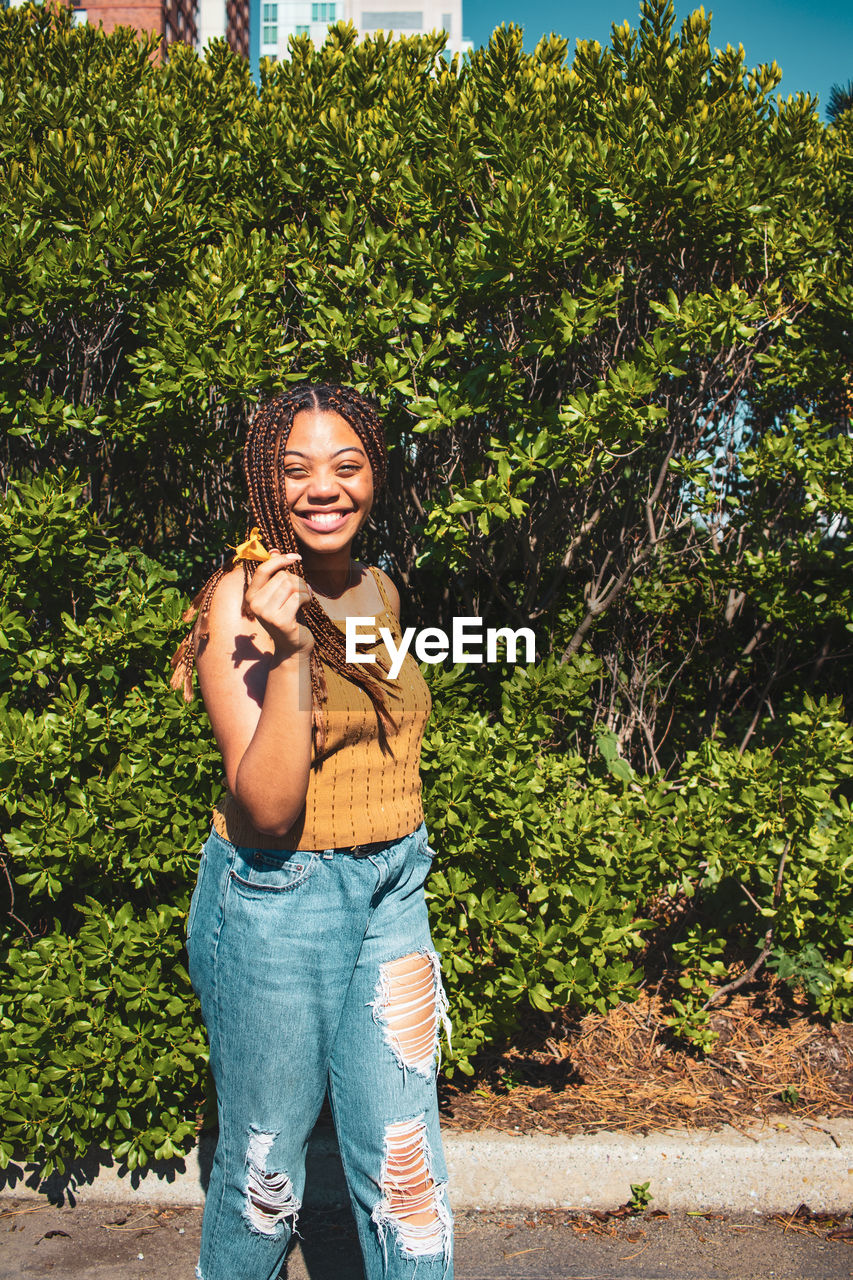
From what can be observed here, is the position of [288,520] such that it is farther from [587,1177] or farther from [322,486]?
[587,1177]

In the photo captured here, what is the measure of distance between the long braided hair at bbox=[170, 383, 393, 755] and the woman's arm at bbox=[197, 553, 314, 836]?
76mm

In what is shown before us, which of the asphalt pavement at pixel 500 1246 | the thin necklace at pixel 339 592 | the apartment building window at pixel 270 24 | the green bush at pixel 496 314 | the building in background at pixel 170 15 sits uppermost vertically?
the apartment building window at pixel 270 24

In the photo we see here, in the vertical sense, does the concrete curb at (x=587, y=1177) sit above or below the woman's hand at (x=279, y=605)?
below

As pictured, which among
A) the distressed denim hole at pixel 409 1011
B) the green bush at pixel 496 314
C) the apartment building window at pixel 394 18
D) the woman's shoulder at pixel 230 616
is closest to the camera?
the woman's shoulder at pixel 230 616

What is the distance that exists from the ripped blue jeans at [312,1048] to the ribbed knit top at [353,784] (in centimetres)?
4

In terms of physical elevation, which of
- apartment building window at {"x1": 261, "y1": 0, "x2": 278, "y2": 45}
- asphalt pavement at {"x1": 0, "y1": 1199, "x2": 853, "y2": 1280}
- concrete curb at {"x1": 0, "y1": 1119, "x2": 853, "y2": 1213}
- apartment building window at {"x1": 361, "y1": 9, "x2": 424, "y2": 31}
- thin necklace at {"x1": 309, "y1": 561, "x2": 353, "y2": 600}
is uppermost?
apartment building window at {"x1": 261, "y1": 0, "x2": 278, "y2": 45}

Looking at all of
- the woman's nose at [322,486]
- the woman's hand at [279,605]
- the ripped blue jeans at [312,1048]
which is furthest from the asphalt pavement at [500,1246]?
the woman's nose at [322,486]

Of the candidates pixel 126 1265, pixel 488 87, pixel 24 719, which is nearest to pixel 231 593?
pixel 24 719

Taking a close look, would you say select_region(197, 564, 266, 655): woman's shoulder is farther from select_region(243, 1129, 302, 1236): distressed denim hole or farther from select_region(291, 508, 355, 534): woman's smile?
select_region(243, 1129, 302, 1236): distressed denim hole

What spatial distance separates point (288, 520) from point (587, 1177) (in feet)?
7.66

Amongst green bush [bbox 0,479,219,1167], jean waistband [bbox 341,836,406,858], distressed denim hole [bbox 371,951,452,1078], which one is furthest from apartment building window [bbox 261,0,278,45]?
distressed denim hole [bbox 371,951,452,1078]

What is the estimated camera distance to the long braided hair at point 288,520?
1.91 metres

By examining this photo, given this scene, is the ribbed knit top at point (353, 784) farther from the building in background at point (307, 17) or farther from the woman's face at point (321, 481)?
the building in background at point (307, 17)

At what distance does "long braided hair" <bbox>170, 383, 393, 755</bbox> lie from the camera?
1.91 metres
